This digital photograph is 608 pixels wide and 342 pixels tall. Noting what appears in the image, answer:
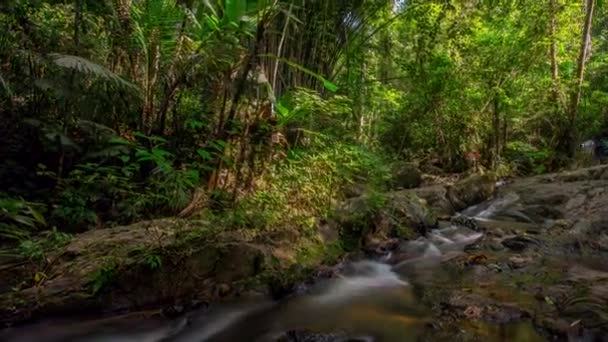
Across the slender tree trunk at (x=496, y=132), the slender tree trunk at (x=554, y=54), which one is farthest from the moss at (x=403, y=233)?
the slender tree trunk at (x=554, y=54)

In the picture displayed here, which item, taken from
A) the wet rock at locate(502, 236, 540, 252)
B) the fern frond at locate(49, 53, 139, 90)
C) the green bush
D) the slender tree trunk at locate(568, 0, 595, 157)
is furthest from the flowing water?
the slender tree trunk at locate(568, 0, 595, 157)

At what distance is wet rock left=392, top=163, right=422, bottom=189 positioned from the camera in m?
9.52

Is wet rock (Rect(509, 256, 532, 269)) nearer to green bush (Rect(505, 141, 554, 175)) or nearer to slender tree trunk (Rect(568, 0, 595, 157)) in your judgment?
green bush (Rect(505, 141, 554, 175))

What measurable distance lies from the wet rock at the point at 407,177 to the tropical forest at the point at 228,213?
1481mm

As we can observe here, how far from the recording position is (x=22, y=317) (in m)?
3.14

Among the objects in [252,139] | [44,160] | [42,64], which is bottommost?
[44,160]

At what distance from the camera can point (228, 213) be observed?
14.4 ft

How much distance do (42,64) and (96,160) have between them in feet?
3.55

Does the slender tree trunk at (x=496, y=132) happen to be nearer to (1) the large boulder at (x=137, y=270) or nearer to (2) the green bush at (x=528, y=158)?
(2) the green bush at (x=528, y=158)

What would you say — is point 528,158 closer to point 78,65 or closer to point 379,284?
point 379,284

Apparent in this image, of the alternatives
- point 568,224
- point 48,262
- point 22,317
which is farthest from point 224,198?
point 568,224

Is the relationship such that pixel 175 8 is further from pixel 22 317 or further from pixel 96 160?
pixel 22 317

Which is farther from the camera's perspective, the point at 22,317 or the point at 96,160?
the point at 96,160

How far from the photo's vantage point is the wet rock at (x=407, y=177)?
9.52 metres
